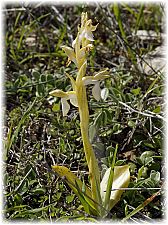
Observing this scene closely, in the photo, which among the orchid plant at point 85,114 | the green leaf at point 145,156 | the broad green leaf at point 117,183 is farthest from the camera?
the green leaf at point 145,156

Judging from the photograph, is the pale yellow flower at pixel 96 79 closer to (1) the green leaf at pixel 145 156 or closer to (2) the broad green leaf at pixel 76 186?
(2) the broad green leaf at pixel 76 186

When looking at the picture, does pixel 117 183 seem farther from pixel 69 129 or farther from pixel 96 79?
pixel 69 129

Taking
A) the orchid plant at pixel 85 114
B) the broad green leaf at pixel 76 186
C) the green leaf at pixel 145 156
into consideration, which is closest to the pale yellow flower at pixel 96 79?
the orchid plant at pixel 85 114

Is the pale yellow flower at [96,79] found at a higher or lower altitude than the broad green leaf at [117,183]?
higher

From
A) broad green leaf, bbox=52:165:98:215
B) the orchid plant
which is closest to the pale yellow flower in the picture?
the orchid plant

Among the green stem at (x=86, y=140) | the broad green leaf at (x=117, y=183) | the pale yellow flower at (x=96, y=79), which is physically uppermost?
the pale yellow flower at (x=96, y=79)

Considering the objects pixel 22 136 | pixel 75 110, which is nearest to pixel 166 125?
pixel 75 110

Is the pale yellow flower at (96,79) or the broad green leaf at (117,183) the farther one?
the broad green leaf at (117,183)

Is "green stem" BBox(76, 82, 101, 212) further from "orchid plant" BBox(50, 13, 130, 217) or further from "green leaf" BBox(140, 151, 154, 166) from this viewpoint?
"green leaf" BBox(140, 151, 154, 166)
